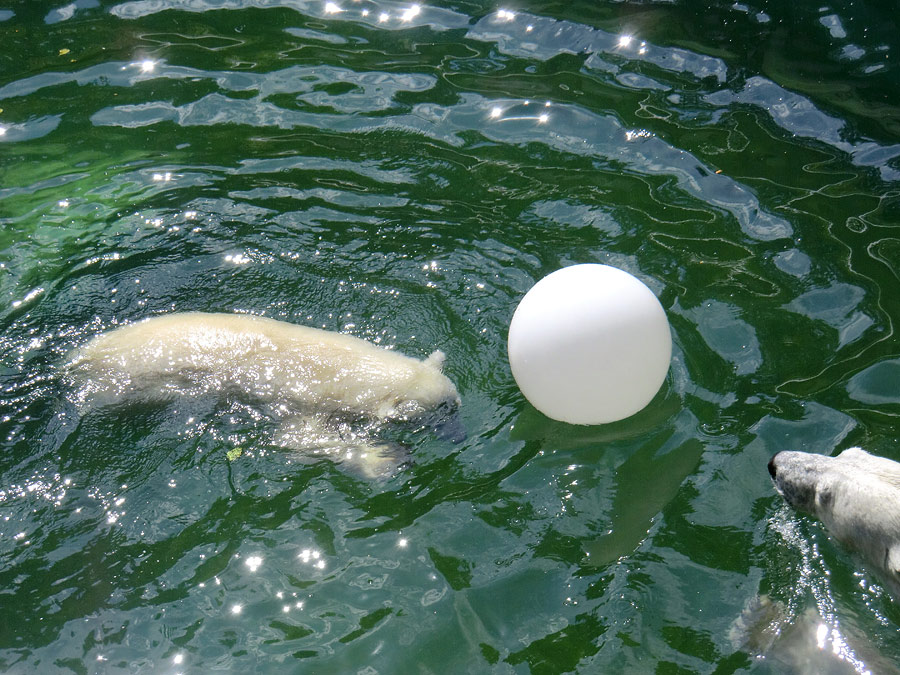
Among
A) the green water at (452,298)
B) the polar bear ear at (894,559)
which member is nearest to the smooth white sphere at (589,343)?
the green water at (452,298)

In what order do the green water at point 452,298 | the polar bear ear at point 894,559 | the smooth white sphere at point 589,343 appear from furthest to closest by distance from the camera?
the smooth white sphere at point 589,343, the green water at point 452,298, the polar bear ear at point 894,559

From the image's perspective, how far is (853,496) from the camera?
13.5 ft

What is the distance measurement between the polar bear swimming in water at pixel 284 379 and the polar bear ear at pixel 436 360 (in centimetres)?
3

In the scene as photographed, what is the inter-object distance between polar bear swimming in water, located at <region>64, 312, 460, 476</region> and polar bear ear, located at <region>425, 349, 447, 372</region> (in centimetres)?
3

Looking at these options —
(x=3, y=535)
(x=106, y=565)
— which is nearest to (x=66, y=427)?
(x=3, y=535)

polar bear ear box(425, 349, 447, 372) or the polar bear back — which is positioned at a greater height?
the polar bear back

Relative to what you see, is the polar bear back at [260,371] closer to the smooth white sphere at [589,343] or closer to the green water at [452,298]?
the green water at [452,298]

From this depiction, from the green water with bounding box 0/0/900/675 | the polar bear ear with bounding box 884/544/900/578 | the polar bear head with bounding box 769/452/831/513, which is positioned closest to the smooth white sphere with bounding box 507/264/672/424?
the green water with bounding box 0/0/900/675

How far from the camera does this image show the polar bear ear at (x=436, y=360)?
17.6ft

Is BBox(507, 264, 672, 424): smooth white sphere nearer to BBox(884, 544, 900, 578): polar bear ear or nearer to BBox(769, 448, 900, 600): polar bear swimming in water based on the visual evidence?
BBox(769, 448, 900, 600): polar bear swimming in water

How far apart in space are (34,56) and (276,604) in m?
7.41

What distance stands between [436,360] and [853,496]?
2.48 meters

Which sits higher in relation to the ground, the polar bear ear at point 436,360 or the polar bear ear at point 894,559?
the polar bear ear at point 894,559

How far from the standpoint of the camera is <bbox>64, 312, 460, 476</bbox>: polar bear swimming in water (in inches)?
200
